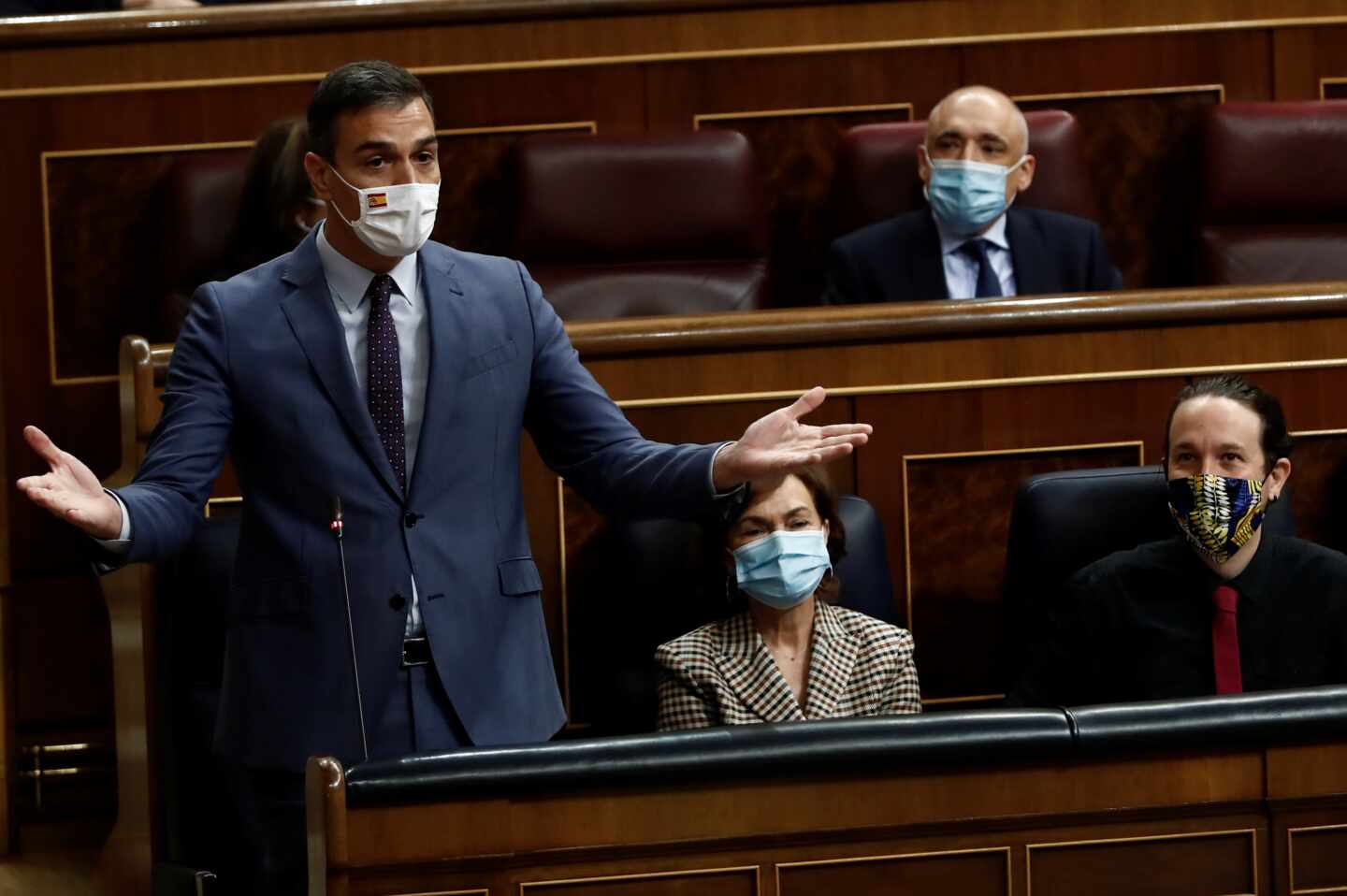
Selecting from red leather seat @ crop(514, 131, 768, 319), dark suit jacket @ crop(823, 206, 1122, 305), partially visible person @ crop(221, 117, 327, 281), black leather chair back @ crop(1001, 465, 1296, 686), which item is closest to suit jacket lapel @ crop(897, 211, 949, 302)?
dark suit jacket @ crop(823, 206, 1122, 305)

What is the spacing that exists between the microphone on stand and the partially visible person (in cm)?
57

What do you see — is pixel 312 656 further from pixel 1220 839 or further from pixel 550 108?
pixel 550 108

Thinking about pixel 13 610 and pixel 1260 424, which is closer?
pixel 1260 424

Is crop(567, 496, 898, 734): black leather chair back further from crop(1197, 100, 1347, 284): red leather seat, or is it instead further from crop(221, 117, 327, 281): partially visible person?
crop(1197, 100, 1347, 284): red leather seat

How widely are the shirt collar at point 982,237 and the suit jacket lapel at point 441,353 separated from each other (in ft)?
2.34

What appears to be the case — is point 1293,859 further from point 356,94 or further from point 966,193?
point 966,193

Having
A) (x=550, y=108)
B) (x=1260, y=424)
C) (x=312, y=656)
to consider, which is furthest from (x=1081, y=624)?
(x=550, y=108)

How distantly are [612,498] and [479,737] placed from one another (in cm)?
13

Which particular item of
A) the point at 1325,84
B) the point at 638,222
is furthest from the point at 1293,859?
the point at 1325,84

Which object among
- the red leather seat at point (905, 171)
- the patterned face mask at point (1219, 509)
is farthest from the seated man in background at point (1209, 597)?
the red leather seat at point (905, 171)

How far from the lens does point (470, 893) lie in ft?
2.50

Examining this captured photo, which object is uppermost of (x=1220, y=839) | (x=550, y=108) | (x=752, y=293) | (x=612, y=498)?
(x=550, y=108)

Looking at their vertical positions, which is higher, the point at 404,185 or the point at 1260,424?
the point at 404,185

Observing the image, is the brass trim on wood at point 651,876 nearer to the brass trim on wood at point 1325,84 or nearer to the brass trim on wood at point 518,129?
the brass trim on wood at point 518,129
